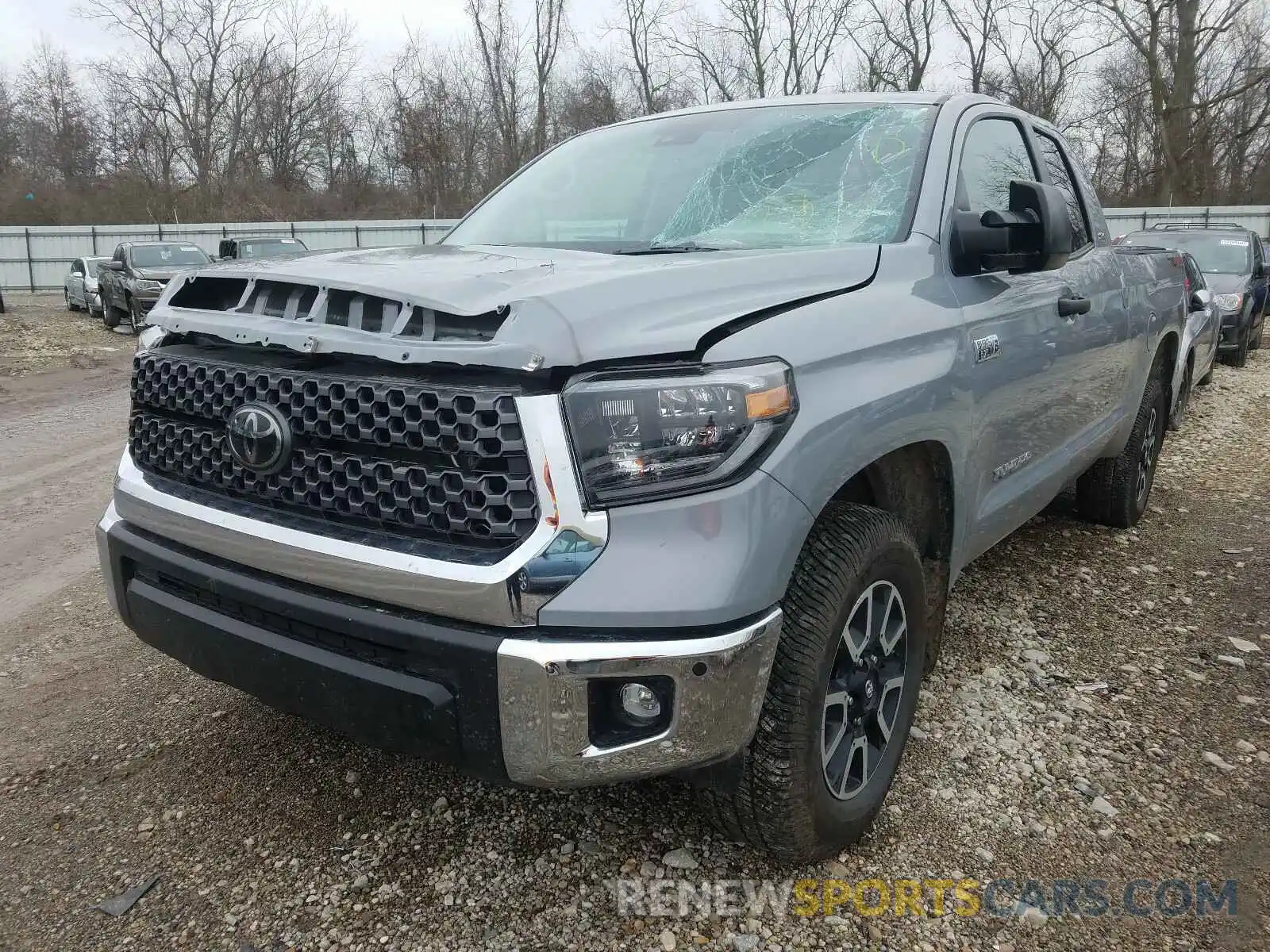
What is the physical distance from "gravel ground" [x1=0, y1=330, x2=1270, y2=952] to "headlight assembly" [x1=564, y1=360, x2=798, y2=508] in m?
1.06

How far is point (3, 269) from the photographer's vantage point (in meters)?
30.7

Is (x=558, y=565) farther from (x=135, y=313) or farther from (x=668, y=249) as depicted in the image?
(x=135, y=313)

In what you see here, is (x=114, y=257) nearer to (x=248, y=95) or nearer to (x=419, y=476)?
(x=419, y=476)

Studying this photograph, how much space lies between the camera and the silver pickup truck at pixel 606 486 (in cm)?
176

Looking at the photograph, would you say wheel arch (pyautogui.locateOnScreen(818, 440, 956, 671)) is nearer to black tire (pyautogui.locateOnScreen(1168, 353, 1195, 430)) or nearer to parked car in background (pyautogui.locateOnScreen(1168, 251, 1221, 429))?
parked car in background (pyautogui.locateOnScreen(1168, 251, 1221, 429))

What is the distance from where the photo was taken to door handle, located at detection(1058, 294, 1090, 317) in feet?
10.7

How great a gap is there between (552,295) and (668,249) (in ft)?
3.11

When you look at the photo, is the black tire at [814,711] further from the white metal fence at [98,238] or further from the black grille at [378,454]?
the white metal fence at [98,238]

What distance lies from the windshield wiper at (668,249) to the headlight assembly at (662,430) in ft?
2.73

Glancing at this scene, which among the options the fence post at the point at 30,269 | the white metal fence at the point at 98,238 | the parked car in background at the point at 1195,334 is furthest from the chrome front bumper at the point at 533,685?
the fence post at the point at 30,269

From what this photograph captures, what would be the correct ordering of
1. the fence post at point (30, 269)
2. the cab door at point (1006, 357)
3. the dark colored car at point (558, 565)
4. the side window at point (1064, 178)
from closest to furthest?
1. the dark colored car at point (558, 565)
2. the cab door at point (1006, 357)
3. the side window at point (1064, 178)
4. the fence post at point (30, 269)

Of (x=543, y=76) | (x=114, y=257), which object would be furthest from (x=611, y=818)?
(x=543, y=76)

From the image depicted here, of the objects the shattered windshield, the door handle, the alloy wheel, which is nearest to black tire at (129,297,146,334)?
the shattered windshield

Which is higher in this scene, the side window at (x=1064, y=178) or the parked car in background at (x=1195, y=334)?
the side window at (x=1064, y=178)
